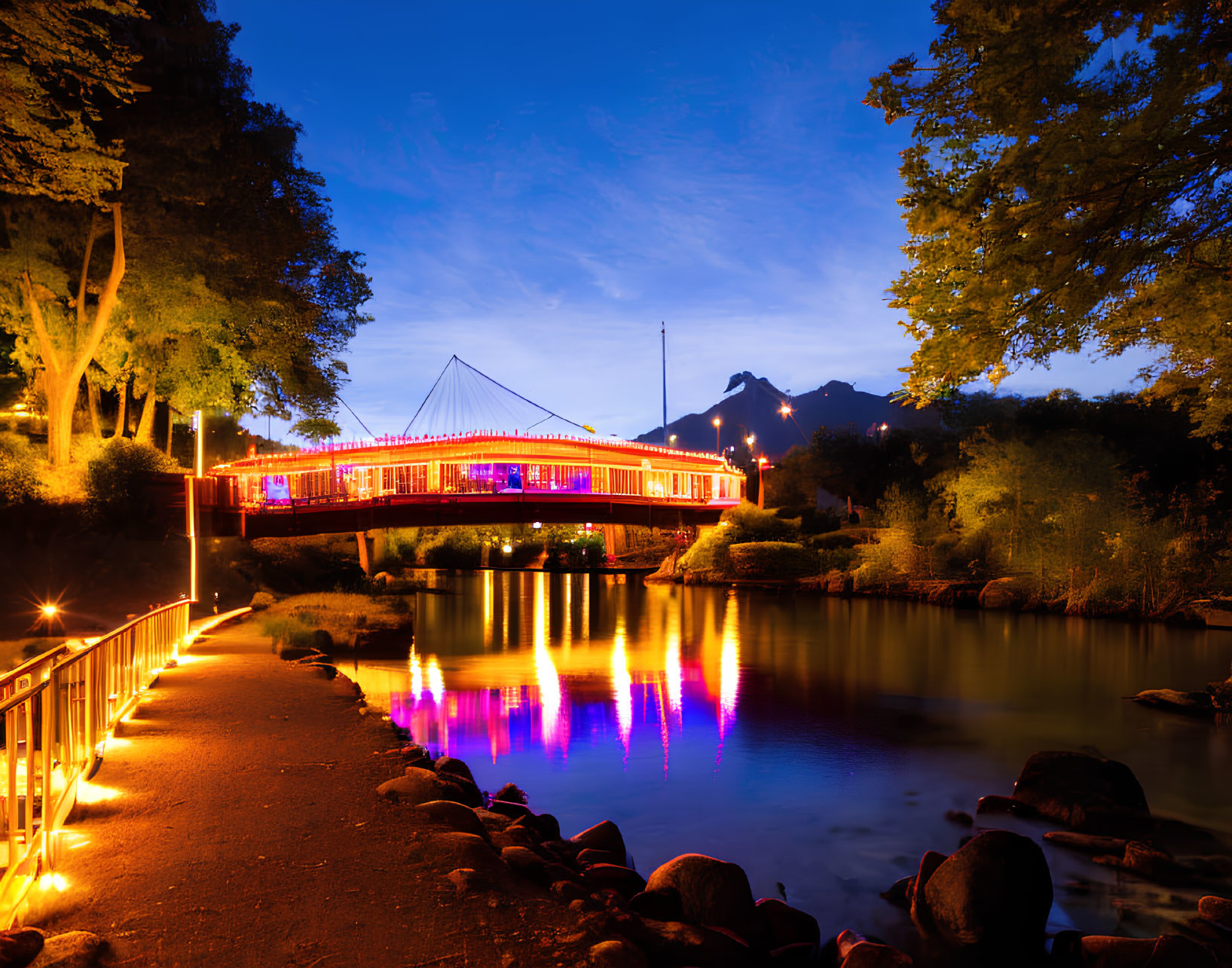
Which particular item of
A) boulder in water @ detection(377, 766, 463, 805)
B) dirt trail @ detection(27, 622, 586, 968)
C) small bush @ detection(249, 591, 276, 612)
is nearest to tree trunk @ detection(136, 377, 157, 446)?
small bush @ detection(249, 591, 276, 612)

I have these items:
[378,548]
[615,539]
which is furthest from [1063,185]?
[615,539]

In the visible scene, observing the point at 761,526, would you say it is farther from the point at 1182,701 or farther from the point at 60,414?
the point at 60,414

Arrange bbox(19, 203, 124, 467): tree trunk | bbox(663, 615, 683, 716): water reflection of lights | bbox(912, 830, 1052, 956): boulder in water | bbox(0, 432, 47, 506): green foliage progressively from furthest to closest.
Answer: bbox(19, 203, 124, 467): tree trunk < bbox(0, 432, 47, 506): green foliage < bbox(663, 615, 683, 716): water reflection of lights < bbox(912, 830, 1052, 956): boulder in water

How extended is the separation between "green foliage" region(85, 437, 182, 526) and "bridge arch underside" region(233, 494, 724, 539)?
2.71 m

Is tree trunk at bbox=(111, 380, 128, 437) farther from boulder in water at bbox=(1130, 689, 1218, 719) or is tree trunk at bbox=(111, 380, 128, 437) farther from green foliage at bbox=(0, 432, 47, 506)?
boulder in water at bbox=(1130, 689, 1218, 719)

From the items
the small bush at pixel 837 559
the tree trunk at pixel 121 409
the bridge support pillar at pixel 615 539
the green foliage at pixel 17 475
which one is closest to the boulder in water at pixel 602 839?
the green foliage at pixel 17 475

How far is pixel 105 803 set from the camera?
22.3ft

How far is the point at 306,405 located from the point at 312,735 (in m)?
26.9

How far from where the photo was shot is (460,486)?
3278 cm

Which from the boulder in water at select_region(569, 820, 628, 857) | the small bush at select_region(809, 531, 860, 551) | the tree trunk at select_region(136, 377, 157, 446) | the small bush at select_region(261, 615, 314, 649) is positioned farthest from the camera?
the small bush at select_region(809, 531, 860, 551)

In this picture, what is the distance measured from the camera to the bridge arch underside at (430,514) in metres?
28.4

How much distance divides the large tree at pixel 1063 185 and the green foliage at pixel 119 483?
24747 millimetres

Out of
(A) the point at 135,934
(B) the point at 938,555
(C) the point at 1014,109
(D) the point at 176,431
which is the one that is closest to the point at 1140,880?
(C) the point at 1014,109

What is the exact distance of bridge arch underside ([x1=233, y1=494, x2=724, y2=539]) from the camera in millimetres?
28422
